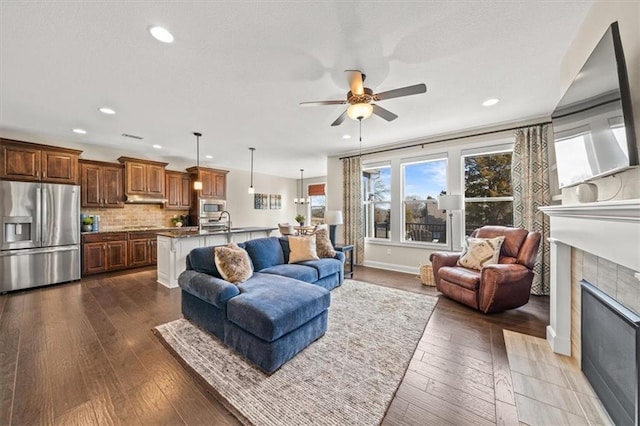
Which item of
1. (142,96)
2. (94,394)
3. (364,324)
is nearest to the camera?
(94,394)

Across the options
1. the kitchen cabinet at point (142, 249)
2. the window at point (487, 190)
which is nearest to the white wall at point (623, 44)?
the window at point (487, 190)

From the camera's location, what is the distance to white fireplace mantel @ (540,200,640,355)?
1123mm

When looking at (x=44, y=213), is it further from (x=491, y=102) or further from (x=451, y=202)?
(x=491, y=102)

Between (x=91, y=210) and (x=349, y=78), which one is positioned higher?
(x=349, y=78)

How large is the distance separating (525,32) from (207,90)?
3142 millimetres

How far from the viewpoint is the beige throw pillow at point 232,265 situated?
2674 millimetres

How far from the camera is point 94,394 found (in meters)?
1.70

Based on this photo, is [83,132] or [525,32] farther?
[83,132]

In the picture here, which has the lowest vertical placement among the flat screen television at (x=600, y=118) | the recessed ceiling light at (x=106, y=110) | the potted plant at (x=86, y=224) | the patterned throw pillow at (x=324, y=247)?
the patterned throw pillow at (x=324, y=247)

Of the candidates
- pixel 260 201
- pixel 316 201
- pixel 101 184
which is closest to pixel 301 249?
pixel 101 184

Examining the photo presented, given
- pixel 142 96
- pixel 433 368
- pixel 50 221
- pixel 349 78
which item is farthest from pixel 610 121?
pixel 50 221

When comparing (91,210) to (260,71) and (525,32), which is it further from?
(525,32)

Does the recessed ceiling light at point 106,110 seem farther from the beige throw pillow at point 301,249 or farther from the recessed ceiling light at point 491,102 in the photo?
the recessed ceiling light at point 491,102

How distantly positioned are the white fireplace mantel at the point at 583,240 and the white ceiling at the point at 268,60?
1.51 metres
